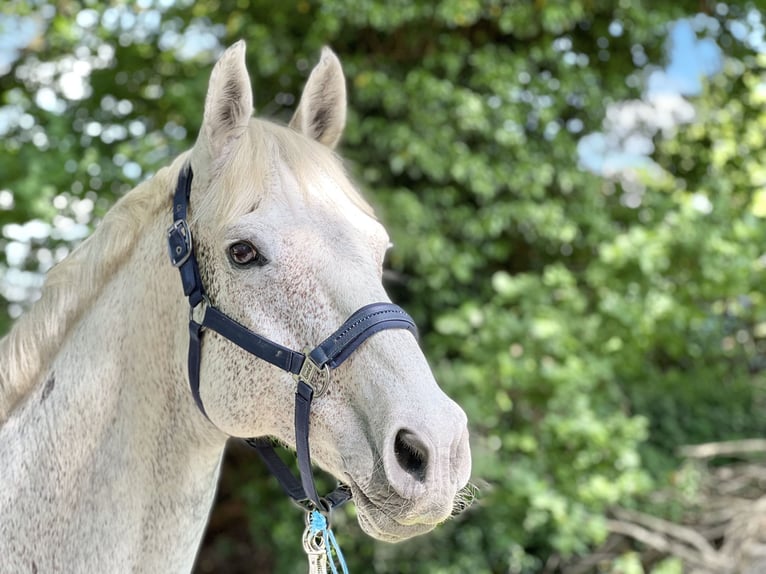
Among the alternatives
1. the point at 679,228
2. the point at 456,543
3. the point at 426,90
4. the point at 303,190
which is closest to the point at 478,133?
the point at 426,90

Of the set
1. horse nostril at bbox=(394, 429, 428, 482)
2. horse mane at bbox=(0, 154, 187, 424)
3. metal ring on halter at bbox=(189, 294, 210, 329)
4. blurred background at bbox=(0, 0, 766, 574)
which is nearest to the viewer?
horse nostril at bbox=(394, 429, 428, 482)

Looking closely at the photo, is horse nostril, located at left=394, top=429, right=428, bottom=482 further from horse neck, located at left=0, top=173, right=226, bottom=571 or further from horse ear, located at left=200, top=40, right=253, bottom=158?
horse ear, located at left=200, top=40, right=253, bottom=158

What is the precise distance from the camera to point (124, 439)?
5.53 ft

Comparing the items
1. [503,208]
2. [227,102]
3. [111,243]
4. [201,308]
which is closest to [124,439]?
[201,308]

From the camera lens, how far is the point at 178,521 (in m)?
1.68

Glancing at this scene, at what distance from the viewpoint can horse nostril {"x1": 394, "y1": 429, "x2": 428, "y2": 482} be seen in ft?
4.43

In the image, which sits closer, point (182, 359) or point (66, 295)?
point (182, 359)

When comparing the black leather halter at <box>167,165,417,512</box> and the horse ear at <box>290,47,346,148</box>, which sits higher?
the horse ear at <box>290,47,346,148</box>

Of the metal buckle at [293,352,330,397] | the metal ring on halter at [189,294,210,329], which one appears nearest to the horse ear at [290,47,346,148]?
the metal ring on halter at [189,294,210,329]

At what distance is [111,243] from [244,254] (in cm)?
38

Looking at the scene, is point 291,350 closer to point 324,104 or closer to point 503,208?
point 324,104

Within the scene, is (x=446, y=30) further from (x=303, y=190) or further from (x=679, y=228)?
(x=303, y=190)

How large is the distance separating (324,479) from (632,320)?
6.30ft

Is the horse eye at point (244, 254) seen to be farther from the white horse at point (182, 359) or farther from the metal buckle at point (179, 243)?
the metal buckle at point (179, 243)
